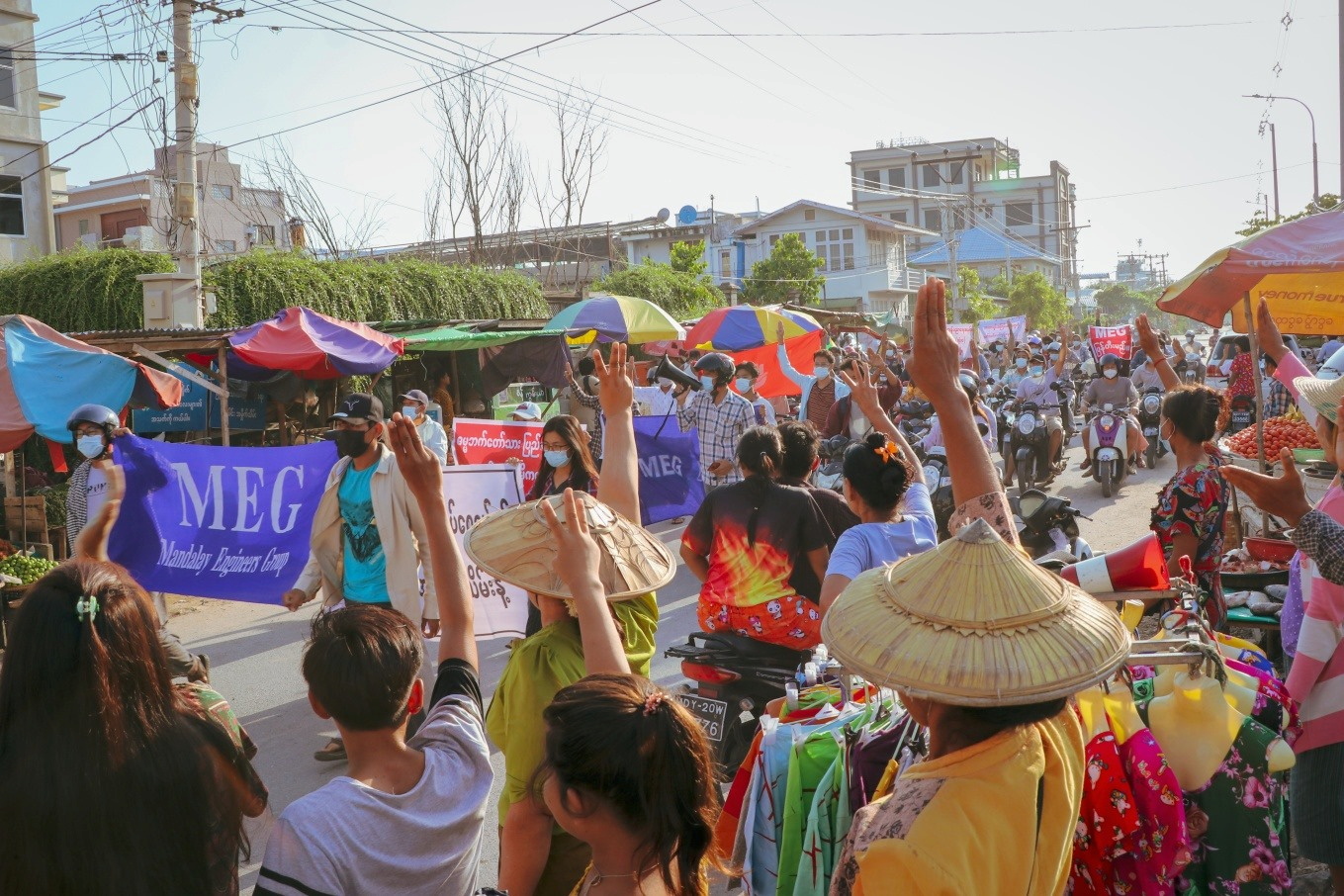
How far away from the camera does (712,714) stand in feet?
15.4

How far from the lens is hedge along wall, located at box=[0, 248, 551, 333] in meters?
18.3

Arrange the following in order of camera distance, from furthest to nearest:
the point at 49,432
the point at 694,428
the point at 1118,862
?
1. the point at 694,428
2. the point at 49,432
3. the point at 1118,862

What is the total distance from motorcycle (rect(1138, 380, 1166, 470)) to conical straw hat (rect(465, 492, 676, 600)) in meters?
Result: 13.9

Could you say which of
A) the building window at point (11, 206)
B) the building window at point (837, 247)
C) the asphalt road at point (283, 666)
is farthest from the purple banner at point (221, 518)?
the building window at point (837, 247)

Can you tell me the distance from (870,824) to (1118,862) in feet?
2.76

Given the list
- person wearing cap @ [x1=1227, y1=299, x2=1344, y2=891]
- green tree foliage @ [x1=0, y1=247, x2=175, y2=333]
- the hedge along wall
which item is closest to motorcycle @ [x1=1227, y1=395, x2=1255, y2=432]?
person wearing cap @ [x1=1227, y1=299, x2=1344, y2=891]

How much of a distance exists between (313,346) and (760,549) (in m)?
8.50

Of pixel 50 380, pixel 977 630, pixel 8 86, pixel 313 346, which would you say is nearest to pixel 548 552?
pixel 977 630

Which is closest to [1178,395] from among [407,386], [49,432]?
[49,432]

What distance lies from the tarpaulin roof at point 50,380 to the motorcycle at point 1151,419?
40.9 ft

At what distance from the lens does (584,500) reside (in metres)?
3.07

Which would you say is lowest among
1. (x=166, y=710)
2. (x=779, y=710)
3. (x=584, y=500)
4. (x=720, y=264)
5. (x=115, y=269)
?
(x=779, y=710)

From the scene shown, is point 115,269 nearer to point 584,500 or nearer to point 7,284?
point 7,284

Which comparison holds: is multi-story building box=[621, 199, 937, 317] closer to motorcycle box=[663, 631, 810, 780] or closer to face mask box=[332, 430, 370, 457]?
face mask box=[332, 430, 370, 457]
